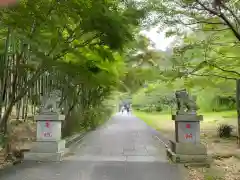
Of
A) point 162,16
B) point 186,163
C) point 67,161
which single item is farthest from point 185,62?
point 67,161

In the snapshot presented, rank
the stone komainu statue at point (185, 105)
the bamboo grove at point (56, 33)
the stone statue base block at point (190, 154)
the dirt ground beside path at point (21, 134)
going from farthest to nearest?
the dirt ground beside path at point (21, 134), the stone komainu statue at point (185, 105), the stone statue base block at point (190, 154), the bamboo grove at point (56, 33)

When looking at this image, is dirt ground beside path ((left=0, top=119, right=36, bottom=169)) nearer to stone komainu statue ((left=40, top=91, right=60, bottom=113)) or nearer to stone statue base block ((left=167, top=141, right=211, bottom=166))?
stone komainu statue ((left=40, top=91, right=60, bottom=113))

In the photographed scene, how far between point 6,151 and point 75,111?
8048mm

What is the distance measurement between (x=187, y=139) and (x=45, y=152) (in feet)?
13.0

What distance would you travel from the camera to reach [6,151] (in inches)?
324

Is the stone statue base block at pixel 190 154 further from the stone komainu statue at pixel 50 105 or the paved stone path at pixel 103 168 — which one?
the stone komainu statue at pixel 50 105

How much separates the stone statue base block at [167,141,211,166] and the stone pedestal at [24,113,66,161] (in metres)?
3.25

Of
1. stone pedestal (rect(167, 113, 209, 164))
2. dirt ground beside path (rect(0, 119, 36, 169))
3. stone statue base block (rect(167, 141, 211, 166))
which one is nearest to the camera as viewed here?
stone statue base block (rect(167, 141, 211, 166))

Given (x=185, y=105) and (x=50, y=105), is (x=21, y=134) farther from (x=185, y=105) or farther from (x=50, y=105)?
(x=185, y=105)

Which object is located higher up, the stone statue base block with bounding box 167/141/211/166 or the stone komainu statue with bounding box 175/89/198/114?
the stone komainu statue with bounding box 175/89/198/114

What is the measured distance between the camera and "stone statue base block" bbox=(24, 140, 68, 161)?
27.1 feet

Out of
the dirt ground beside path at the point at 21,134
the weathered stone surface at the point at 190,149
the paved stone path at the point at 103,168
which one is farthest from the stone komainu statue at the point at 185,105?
the dirt ground beside path at the point at 21,134

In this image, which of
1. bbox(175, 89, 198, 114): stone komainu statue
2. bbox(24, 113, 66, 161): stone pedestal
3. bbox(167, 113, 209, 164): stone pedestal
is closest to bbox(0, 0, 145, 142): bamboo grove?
bbox(24, 113, 66, 161): stone pedestal

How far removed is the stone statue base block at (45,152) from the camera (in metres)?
8.26
